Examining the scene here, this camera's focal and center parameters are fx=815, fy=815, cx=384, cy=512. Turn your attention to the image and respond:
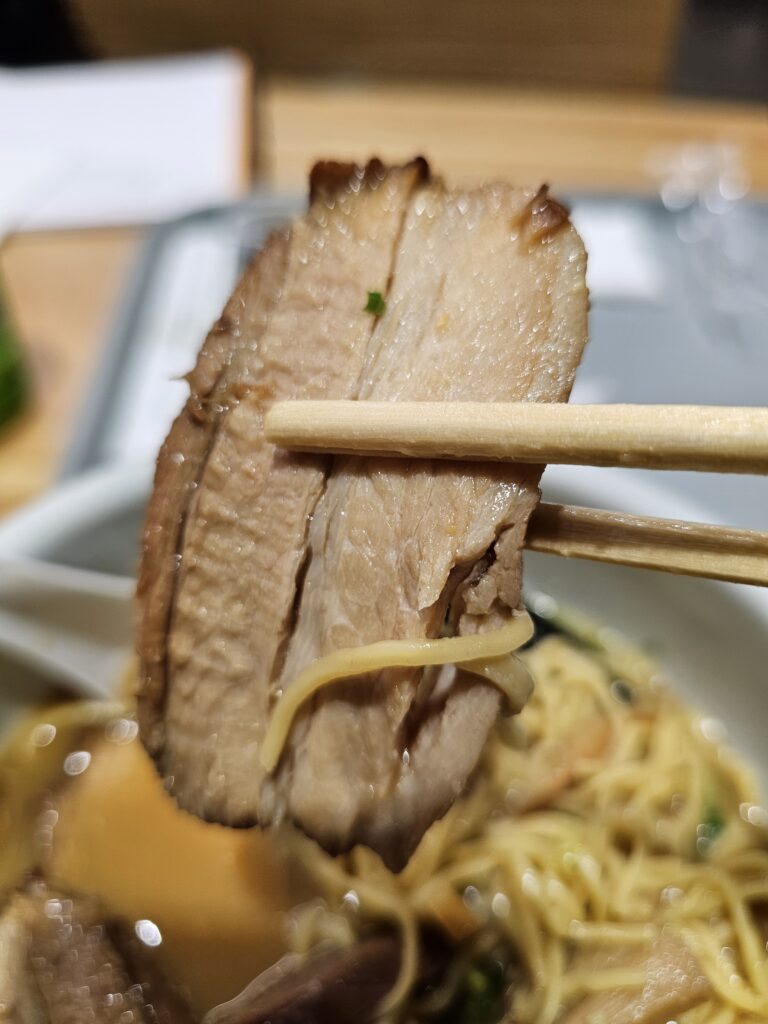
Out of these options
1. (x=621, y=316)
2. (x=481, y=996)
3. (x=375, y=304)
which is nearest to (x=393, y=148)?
(x=621, y=316)

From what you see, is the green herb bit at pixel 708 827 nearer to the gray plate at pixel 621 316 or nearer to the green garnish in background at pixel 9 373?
the gray plate at pixel 621 316

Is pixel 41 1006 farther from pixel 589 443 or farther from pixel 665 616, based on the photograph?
pixel 665 616

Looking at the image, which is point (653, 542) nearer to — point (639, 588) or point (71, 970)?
point (639, 588)

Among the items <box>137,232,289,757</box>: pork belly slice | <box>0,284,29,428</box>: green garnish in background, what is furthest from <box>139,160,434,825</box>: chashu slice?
<box>0,284,29,428</box>: green garnish in background

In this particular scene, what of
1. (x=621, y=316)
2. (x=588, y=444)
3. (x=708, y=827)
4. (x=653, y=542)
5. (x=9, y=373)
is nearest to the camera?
(x=588, y=444)

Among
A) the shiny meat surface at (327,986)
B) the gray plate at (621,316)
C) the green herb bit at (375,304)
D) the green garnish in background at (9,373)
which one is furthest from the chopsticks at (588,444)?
the green garnish in background at (9,373)
